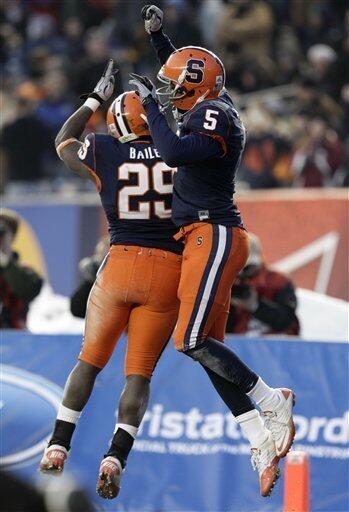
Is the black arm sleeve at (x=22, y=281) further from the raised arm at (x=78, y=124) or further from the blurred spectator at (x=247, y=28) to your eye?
the blurred spectator at (x=247, y=28)

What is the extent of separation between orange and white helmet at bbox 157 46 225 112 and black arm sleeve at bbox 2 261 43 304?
363cm

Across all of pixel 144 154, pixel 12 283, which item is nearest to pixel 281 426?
pixel 144 154

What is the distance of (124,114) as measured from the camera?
19.7ft

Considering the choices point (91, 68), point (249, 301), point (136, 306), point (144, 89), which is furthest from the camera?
point (91, 68)

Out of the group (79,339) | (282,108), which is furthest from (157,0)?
(79,339)

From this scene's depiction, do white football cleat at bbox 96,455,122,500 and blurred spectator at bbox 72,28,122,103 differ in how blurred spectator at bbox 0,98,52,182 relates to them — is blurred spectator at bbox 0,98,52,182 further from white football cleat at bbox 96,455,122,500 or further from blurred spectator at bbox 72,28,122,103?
white football cleat at bbox 96,455,122,500

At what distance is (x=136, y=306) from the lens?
6152mm

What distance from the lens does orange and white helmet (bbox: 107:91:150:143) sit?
19.7 feet

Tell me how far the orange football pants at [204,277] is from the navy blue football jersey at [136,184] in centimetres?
23

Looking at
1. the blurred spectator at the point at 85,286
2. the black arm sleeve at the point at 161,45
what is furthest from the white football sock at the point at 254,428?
the blurred spectator at the point at 85,286

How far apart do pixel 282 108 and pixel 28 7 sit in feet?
14.5

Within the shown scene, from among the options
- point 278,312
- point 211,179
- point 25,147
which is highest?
point 211,179

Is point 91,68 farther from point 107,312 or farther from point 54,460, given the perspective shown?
point 54,460

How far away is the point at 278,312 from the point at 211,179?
2834 millimetres
